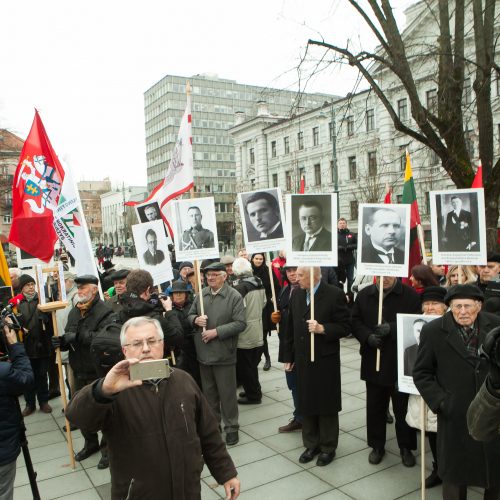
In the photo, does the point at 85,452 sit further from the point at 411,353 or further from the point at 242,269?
the point at 411,353

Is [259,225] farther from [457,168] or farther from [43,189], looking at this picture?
[457,168]

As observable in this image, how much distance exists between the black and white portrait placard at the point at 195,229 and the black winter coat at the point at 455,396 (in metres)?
2.99

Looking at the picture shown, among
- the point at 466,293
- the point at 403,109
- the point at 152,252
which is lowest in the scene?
the point at 466,293

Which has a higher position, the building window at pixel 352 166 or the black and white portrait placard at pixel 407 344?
the building window at pixel 352 166

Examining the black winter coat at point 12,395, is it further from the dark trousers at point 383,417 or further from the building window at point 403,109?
the building window at point 403,109

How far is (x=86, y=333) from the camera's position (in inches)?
203

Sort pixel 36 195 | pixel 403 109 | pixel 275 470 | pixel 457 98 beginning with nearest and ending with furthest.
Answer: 1. pixel 275 470
2. pixel 36 195
3. pixel 457 98
4. pixel 403 109

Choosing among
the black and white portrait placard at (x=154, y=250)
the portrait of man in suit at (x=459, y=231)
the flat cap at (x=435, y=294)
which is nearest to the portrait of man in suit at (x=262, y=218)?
the black and white portrait placard at (x=154, y=250)

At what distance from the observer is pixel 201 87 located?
95625mm

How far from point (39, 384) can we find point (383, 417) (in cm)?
484

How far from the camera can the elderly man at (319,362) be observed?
16.4 ft

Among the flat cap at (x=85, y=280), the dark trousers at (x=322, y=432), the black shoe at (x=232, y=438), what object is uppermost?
the flat cap at (x=85, y=280)

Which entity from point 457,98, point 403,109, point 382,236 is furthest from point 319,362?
point 403,109

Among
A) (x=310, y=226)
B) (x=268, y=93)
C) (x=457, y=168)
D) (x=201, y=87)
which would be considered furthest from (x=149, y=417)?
(x=201, y=87)
